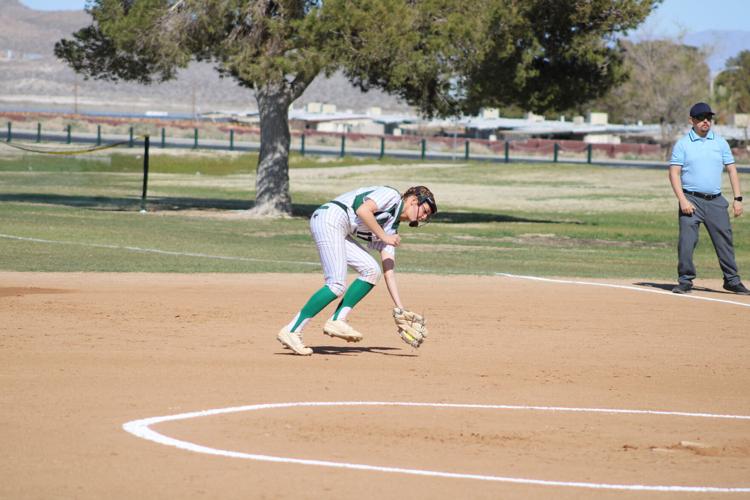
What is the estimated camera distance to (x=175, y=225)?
1047 inches

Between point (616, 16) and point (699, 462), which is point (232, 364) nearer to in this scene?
point (699, 462)

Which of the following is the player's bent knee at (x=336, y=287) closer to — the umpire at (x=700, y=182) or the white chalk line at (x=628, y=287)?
the umpire at (x=700, y=182)

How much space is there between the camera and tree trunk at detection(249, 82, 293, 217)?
98.9 ft

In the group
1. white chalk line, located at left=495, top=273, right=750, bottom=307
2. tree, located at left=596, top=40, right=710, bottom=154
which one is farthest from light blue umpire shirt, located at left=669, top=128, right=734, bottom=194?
tree, located at left=596, top=40, right=710, bottom=154

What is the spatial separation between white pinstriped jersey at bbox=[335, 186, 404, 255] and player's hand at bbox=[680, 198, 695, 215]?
228 inches

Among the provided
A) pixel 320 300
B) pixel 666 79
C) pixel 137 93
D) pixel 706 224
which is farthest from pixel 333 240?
pixel 137 93

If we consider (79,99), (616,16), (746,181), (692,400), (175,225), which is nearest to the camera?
(692,400)

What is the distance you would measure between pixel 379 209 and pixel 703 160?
6.49 metres

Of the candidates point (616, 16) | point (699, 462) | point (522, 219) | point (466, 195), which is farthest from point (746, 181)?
point (699, 462)

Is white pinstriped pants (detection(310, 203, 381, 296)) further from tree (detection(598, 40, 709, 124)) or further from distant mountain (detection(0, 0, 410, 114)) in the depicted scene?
distant mountain (detection(0, 0, 410, 114))

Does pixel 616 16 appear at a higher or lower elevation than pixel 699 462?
higher

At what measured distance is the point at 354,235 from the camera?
10.6m

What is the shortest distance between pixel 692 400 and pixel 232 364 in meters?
3.58

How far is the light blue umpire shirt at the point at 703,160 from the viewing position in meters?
15.2
